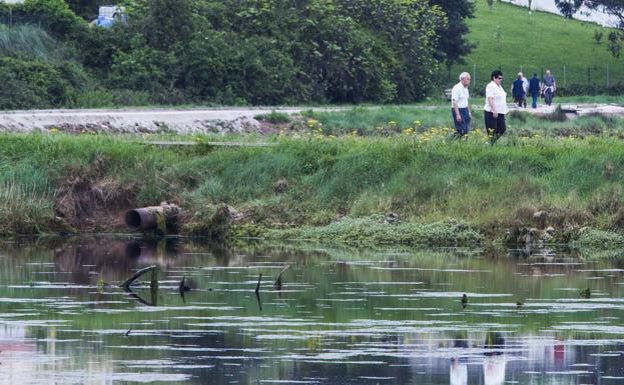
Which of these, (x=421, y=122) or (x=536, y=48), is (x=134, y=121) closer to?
(x=421, y=122)

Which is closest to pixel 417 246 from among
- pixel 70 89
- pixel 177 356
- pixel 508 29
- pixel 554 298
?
pixel 554 298

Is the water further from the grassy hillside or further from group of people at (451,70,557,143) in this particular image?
the grassy hillside

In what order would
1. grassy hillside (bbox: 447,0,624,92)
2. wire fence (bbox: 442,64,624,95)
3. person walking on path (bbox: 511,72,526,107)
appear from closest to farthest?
1. person walking on path (bbox: 511,72,526,107)
2. wire fence (bbox: 442,64,624,95)
3. grassy hillside (bbox: 447,0,624,92)

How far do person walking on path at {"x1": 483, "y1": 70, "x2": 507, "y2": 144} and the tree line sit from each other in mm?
19627

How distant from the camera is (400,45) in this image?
6662 centimetres

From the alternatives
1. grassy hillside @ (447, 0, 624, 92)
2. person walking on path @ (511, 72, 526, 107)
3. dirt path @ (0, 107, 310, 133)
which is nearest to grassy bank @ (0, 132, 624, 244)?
dirt path @ (0, 107, 310, 133)

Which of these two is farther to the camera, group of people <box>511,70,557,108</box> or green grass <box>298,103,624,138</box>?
group of people <box>511,70,557,108</box>

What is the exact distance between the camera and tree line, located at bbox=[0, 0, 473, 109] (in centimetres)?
5222

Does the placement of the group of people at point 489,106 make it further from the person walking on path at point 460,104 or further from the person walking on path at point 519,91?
the person walking on path at point 519,91

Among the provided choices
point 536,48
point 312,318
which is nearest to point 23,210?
point 312,318

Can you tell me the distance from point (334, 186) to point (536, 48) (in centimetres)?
5979

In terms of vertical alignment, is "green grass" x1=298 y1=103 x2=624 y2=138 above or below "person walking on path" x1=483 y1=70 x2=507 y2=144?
below

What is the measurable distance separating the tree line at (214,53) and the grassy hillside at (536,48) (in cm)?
1166

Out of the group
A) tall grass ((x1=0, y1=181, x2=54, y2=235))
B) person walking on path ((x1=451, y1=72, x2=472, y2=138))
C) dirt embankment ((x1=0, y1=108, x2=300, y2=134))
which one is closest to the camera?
tall grass ((x1=0, y1=181, x2=54, y2=235))
